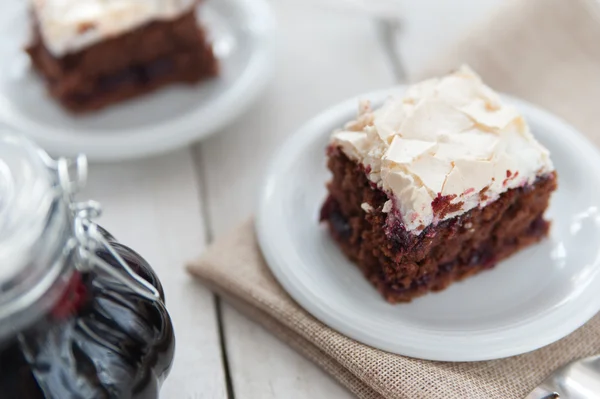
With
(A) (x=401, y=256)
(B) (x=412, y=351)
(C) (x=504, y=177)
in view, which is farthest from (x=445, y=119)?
→ (B) (x=412, y=351)

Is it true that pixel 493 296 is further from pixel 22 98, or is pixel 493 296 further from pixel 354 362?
pixel 22 98

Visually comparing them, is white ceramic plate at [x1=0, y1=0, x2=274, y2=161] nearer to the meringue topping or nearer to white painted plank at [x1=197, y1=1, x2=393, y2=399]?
white painted plank at [x1=197, y1=1, x2=393, y2=399]

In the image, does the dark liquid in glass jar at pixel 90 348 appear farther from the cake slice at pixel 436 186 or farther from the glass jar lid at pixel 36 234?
the cake slice at pixel 436 186

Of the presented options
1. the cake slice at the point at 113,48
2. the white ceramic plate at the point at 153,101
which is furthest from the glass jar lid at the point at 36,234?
the cake slice at the point at 113,48

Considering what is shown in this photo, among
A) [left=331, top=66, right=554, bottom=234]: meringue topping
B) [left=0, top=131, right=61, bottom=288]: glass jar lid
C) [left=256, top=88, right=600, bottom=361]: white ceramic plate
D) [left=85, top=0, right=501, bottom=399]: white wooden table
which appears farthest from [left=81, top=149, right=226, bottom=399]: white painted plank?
[left=0, top=131, right=61, bottom=288]: glass jar lid

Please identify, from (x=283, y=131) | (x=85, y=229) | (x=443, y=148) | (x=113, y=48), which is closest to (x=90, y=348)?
(x=85, y=229)
